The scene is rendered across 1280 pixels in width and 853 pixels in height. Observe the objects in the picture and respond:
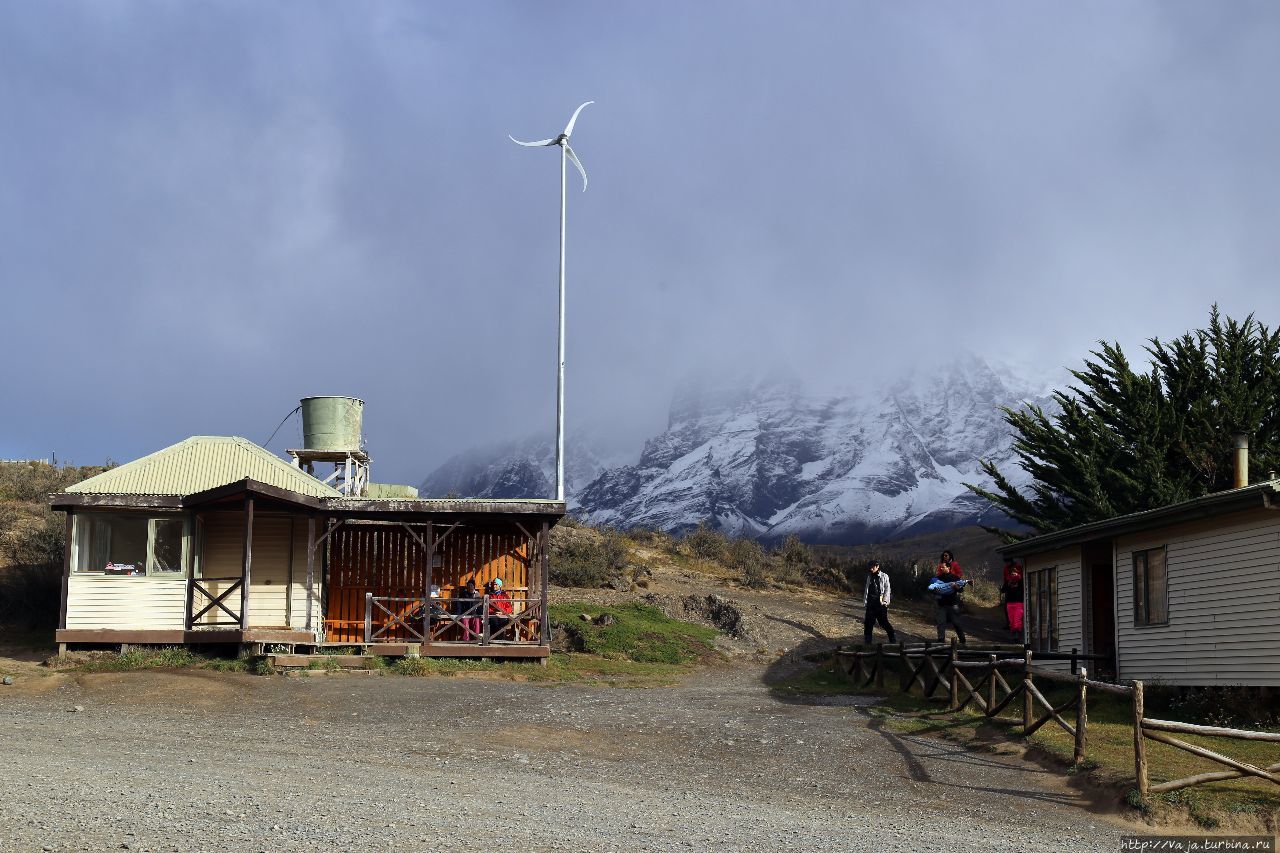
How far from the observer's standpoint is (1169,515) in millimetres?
18297

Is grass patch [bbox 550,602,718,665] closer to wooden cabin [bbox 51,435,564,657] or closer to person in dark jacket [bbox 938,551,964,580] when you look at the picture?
wooden cabin [bbox 51,435,564,657]

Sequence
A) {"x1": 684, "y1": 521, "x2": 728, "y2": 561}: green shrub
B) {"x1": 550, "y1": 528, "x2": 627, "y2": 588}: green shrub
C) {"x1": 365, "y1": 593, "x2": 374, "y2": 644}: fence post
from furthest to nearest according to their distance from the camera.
Result: {"x1": 684, "y1": 521, "x2": 728, "y2": 561}: green shrub → {"x1": 550, "y1": 528, "x2": 627, "y2": 588}: green shrub → {"x1": 365, "y1": 593, "x2": 374, "y2": 644}: fence post

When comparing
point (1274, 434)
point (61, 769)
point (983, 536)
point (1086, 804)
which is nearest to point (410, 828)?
point (61, 769)

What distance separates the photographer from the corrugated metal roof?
73.1 feet

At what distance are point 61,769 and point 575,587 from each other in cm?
1905

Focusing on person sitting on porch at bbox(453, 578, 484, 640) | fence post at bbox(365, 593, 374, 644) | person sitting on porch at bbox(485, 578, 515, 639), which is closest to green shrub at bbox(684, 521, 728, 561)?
person sitting on porch at bbox(485, 578, 515, 639)

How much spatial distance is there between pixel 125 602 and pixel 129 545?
101cm

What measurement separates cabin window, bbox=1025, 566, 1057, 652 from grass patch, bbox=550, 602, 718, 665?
6.18 m

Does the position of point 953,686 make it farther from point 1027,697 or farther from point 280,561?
point 280,561

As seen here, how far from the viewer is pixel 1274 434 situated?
3009 centimetres

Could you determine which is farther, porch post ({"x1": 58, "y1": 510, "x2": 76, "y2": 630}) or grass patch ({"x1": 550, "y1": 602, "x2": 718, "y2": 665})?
grass patch ({"x1": 550, "y1": 602, "x2": 718, "y2": 665})

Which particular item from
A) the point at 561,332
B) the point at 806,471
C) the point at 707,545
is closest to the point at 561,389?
the point at 561,332

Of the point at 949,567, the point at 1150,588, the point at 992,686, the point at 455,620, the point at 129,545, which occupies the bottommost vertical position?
the point at 992,686

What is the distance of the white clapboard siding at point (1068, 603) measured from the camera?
2220 cm
